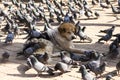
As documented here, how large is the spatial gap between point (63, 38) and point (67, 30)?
43cm

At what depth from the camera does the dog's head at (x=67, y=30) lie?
10.4m

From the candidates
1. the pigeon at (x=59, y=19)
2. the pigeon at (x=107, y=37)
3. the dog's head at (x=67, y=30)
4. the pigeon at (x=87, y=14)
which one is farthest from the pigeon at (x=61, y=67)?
the pigeon at (x=87, y=14)

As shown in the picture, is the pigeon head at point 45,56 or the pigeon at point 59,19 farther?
the pigeon at point 59,19

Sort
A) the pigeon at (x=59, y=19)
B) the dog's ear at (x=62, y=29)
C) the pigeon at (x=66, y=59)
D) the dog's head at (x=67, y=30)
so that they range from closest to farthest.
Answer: the pigeon at (x=66, y=59) → the dog's head at (x=67, y=30) → the dog's ear at (x=62, y=29) → the pigeon at (x=59, y=19)

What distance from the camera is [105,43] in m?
12.0

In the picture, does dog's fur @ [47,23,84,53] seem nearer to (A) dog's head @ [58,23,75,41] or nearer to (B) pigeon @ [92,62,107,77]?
(A) dog's head @ [58,23,75,41]

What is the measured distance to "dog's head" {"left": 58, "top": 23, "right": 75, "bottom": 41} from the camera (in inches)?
409

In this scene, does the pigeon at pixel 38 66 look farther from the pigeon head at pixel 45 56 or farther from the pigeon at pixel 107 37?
the pigeon at pixel 107 37

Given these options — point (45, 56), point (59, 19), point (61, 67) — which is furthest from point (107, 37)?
point (59, 19)

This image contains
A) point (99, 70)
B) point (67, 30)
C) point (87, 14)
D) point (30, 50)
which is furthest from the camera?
point (87, 14)

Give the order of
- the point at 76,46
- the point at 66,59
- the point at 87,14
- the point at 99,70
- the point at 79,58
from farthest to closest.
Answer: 1. the point at 87,14
2. the point at 76,46
3. the point at 79,58
4. the point at 66,59
5. the point at 99,70

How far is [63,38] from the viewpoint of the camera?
10.8 m

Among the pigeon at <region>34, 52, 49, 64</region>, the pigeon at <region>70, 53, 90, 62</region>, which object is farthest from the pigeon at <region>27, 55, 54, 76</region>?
the pigeon at <region>70, 53, 90, 62</region>

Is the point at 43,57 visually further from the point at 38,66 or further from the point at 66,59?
the point at 38,66
